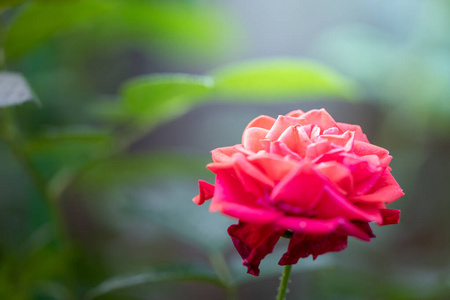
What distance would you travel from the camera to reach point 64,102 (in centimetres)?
96

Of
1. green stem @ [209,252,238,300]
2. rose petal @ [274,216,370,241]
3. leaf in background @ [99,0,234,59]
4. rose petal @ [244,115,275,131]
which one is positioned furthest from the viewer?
leaf in background @ [99,0,234,59]

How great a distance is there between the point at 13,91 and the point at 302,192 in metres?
0.27

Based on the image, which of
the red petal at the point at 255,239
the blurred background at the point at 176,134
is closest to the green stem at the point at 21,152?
the blurred background at the point at 176,134

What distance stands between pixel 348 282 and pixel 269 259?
25 centimetres

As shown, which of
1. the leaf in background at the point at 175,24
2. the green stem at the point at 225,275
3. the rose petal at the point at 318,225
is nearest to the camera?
the rose petal at the point at 318,225

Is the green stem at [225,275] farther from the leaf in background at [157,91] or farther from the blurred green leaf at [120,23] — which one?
the blurred green leaf at [120,23]

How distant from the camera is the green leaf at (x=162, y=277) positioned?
43cm

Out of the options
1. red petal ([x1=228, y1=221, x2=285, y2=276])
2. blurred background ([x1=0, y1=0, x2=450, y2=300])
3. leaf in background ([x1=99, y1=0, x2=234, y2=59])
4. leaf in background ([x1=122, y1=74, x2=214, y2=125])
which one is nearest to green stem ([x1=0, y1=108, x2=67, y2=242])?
blurred background ([x1=0, y1=0, x2=450, y2=300])

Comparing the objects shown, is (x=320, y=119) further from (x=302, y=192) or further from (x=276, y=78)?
(x=276, y=78)

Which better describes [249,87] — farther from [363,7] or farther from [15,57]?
[363,7]

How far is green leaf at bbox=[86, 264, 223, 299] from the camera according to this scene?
0.43 metres

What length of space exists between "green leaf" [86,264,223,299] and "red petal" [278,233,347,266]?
0.62 ft

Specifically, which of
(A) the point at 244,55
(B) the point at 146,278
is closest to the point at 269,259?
(B) the point at 146,278

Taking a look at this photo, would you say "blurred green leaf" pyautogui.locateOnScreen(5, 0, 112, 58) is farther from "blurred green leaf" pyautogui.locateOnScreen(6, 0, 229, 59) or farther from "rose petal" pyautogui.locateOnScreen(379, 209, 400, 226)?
"rose petal" pyautogui.locateOnScreen(379, 209, 400, 226)
